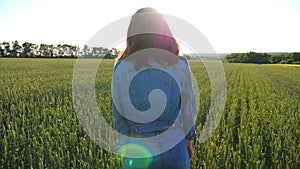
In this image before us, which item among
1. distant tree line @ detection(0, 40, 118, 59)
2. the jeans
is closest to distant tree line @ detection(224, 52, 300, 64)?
distant tree line @ detection(0, 40, 118, 59)

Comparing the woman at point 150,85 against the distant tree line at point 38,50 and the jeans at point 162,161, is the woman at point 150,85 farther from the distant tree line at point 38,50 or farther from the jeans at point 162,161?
the distant tree line at point 38,50

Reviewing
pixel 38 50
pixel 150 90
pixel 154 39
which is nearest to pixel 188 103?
pixel 150 90

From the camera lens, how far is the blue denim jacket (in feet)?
5.48

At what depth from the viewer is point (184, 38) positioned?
2965 mm

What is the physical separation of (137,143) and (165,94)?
0.38 meters

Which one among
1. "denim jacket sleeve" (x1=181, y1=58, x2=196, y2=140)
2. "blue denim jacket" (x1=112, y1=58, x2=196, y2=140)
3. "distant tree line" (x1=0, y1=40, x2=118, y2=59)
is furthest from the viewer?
"distant tree line" (x1=0, y1=40, x2=118, y2=59)

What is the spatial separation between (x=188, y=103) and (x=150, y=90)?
36cm

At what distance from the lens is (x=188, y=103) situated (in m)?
1.89

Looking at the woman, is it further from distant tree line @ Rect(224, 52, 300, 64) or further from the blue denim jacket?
distant tree line @ Rect(224, 52, 300, 64)

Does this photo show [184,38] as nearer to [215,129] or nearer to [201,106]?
[215,129]

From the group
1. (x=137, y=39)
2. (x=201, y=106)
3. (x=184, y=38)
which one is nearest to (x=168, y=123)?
(x=137, y=39)

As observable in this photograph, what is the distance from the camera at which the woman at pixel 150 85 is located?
168 centimetres

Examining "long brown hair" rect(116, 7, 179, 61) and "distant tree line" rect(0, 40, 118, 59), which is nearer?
"long brown hair" rect(116, 7, 179, 61)

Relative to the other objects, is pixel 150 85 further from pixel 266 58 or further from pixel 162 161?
pixel 266 58
